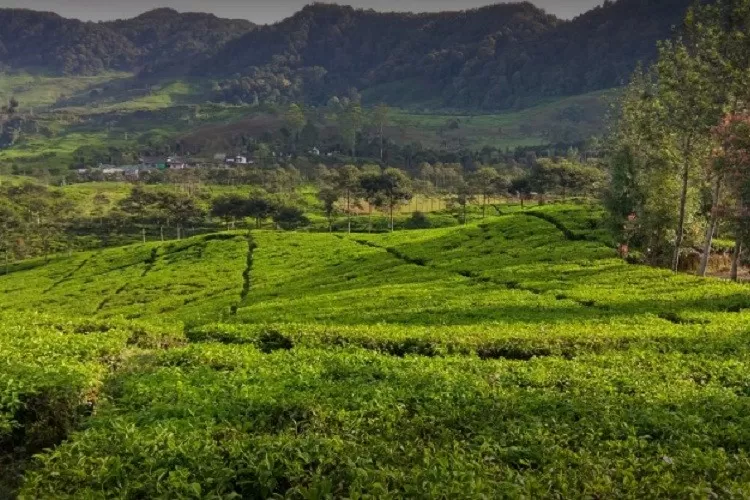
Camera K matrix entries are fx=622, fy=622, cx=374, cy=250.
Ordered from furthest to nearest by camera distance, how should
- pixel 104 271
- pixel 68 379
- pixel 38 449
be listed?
1. pixel 104 271
2. pixel 68 379
3. pixel 38 449

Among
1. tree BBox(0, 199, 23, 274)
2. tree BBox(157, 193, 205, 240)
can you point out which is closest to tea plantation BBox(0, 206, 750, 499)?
tree BBox(0, 199, 23, 274)

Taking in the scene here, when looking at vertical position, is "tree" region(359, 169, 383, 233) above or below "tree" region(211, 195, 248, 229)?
above

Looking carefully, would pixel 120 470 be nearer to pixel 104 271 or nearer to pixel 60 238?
pixel 104 271

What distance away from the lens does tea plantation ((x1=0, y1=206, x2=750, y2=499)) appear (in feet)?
35.0

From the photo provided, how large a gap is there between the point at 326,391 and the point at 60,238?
162 m

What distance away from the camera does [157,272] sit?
94.9 meters

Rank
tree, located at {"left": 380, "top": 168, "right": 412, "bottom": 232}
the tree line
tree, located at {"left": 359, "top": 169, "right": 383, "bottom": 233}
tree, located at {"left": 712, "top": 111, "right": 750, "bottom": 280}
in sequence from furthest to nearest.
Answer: tree, located at {"left": 380, "top": 168, "right": 412, "bottom": 232} → tree, located at {"left": 359, "top": 169, "right": 383, "bottom": 233} → the tree line → tree, located at {"left": 712, "top": 111, "right": 750, "bottom": 280}

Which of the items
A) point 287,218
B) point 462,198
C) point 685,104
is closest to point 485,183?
point 462,198

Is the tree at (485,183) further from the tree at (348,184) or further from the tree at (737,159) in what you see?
the tree at (737,159)

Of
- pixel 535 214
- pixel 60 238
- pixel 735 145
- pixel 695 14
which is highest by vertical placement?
pixel 695 14

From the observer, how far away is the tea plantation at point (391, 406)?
35.0 feet

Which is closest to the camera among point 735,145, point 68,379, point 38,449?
point 38,449

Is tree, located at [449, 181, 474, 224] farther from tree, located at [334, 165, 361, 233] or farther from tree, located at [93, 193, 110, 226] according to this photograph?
tree, located at [93, 193, 110, 226]

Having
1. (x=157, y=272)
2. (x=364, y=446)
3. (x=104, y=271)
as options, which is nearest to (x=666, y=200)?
(x=364, y=446)
